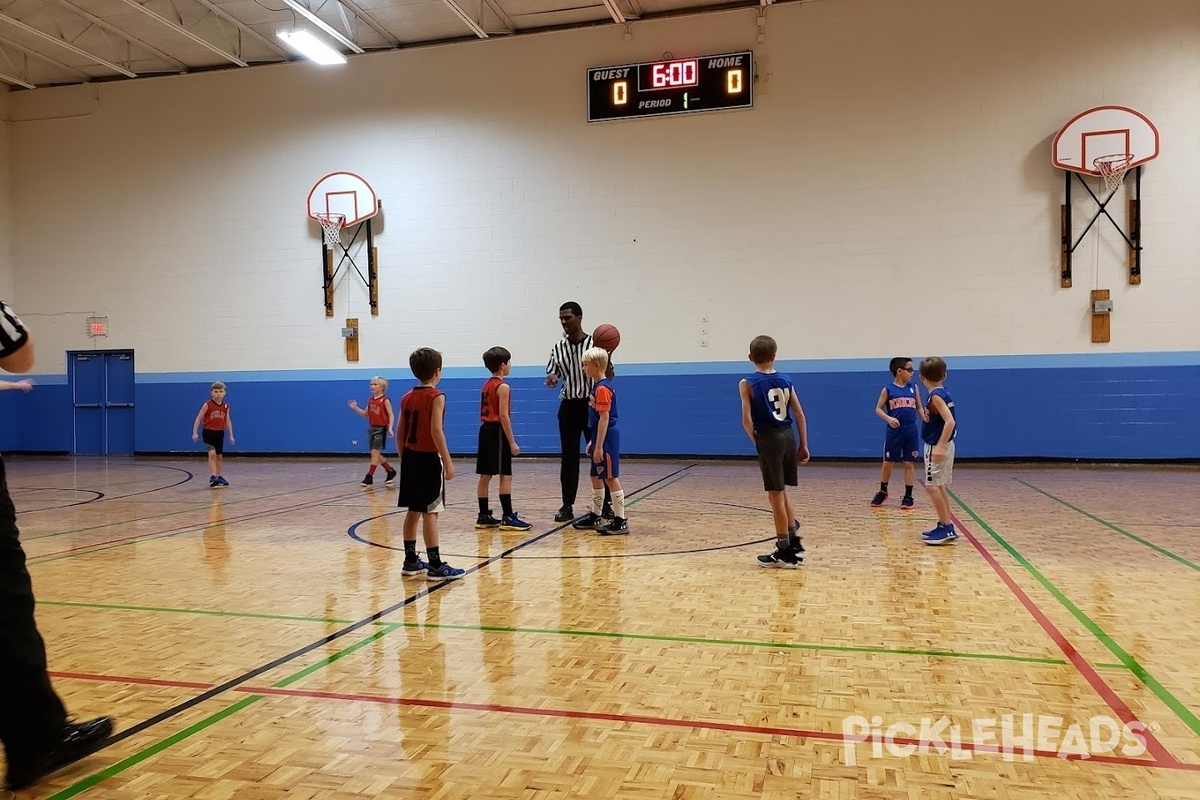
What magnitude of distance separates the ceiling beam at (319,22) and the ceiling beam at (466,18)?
6.21 feet

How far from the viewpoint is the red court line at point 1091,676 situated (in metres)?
2.71

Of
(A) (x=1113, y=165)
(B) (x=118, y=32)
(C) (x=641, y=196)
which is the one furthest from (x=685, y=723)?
(B) (x=118, y=32)

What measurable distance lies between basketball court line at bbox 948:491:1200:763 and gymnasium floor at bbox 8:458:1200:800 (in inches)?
0.6

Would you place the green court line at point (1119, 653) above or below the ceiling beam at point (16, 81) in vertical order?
below

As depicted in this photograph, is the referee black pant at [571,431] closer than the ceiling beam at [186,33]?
Yes

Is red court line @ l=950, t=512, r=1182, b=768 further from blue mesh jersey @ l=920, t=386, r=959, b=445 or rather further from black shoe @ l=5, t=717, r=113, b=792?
black shoe @ l=5, t=717, r=113, b=792

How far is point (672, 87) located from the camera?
1349cm

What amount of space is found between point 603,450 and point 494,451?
1.09m

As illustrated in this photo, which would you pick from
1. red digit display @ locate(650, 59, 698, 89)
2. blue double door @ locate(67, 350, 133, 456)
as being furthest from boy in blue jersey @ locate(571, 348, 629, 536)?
blue double door @ locate(67, 350, 133, 456)

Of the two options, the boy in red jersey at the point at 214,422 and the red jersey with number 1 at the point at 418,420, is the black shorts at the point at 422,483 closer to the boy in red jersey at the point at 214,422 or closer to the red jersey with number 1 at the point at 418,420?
the red jersey with number 1 at the point at 418,420

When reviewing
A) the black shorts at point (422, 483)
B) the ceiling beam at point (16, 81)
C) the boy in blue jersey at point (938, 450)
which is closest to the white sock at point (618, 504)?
the black shorts at point (422, 483)

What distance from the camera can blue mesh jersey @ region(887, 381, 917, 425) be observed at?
8562mm

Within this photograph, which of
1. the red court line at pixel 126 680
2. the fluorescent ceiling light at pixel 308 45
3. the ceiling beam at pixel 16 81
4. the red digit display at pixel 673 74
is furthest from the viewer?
the ceiling beam at pixel 16 81

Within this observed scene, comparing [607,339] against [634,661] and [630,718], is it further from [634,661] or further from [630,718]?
[630,718]
